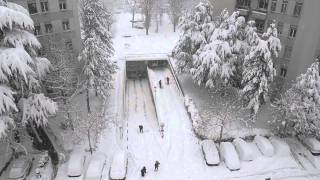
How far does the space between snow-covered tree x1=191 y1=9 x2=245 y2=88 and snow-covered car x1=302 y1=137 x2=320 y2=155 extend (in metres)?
9.89

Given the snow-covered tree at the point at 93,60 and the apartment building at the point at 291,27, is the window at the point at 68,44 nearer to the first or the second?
the snow-covered tree at the point at 93,60

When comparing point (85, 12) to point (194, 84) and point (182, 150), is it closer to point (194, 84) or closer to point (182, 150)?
point (194, 84)

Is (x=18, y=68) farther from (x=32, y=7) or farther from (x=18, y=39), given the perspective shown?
(x=32, y=7)

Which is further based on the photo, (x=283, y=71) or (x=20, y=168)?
(x=283, y=71)

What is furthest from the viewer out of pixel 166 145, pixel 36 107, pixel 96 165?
pixel 166 145

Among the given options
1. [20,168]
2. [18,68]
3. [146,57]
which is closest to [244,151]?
[20,168]

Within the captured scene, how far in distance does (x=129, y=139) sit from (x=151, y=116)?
19.6ft

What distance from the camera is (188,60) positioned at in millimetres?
38531

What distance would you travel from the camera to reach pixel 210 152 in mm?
27672

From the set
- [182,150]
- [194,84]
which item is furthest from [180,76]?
[182,150]

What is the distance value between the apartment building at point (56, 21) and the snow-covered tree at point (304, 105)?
76.2 feet

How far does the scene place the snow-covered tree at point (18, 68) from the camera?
64.0 ft

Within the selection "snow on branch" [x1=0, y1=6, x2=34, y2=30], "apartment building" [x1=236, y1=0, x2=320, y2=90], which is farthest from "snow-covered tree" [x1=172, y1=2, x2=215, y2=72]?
"snow on branch" [x1=0, y1=6, x2=34, y2=30]

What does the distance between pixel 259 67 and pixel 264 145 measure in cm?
749
